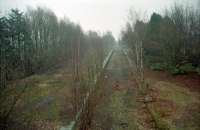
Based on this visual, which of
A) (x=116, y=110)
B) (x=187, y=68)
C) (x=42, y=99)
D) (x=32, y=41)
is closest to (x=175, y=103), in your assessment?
(x=116, y=110)

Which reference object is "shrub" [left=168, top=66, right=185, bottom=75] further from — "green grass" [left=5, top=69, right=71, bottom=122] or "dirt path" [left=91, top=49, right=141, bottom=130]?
"green grass" [left=5, top=69, right=71, bottom=122]

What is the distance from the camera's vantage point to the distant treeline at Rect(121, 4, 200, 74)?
50.1 feet

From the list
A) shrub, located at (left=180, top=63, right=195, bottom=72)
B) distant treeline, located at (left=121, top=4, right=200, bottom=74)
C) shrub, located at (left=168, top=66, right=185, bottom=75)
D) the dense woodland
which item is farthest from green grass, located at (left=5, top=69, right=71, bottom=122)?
shrub, located at (left=180, top=63, right=195, bottom=72)

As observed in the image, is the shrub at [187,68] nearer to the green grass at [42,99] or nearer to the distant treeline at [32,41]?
→ the distant treeline at [32,41]

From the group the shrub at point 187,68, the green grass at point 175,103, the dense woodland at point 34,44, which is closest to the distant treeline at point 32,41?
the dense woodland at point 34,44

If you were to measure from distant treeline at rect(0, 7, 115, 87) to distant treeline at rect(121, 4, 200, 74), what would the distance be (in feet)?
15.4

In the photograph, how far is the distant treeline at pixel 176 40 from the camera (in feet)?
50.1

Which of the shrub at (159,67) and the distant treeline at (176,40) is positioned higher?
the distant treeline at (176,40)

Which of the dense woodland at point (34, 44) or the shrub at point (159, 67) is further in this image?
the dense woodland at point (34, 44)

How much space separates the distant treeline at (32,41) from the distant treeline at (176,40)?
4.69 m

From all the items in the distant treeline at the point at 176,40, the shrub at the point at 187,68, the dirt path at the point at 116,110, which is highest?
the distant treeline at the point at 176,40

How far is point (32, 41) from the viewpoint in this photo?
23641 millimetres

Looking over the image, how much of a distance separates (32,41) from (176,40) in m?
15.9

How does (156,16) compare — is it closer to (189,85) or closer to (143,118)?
(189,85)
